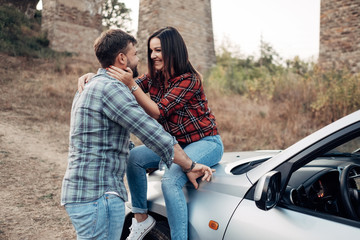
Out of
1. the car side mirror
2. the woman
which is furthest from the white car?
the woman

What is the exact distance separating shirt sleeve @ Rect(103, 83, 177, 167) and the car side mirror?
581 millimetres

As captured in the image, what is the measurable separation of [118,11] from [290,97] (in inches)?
856

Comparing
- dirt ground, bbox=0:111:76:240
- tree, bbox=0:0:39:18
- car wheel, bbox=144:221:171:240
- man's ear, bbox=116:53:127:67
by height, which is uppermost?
tree, bbox=0:0:39:18

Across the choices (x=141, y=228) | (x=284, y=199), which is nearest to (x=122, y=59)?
(x=141, y=228)

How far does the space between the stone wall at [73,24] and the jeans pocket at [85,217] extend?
13.3 meters

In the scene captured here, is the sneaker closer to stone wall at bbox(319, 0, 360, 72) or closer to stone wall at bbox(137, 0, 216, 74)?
stone wall at bbox(137, 0, 216, 74)

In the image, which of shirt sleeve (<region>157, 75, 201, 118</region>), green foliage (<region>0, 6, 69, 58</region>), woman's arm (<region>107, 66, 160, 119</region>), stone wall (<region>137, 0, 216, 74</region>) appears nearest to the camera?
woman's arm (<region>107, 66, 160, 119</region>)

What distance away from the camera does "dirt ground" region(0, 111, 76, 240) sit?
3.58 metres

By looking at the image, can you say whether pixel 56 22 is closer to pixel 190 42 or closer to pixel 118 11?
pixel 190 42

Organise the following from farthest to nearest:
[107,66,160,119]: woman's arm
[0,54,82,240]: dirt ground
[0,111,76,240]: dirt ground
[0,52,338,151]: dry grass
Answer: [0,52,338,151]: dry grass, [0,54,82,240]: dirt ground, [0,111,76,240]: dirt ground, [107,66,160,119]: woman's arm

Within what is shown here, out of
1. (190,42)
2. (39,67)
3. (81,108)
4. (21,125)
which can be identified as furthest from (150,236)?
(190,42)

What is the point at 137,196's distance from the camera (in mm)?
2180

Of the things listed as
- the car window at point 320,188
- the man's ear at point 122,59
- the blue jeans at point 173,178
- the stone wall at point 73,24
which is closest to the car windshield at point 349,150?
the car window at point 320,188

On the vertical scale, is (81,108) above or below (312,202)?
above
